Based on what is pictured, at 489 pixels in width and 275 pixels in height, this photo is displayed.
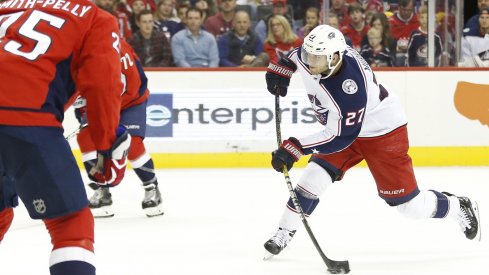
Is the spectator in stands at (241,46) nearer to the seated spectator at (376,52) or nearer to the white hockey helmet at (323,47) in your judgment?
the seated spectator at (376,52)

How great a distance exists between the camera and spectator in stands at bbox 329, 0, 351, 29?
7766mm

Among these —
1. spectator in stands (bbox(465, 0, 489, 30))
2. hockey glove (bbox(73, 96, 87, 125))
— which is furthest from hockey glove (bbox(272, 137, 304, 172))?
spectator in stands (bbox(465, 0, 489, 30))

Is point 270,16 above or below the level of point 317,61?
below

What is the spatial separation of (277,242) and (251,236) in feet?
1.93

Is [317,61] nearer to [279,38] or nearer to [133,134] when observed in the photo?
[133,134]

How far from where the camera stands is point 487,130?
7.44 m

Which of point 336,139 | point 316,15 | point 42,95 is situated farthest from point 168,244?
point 316,15

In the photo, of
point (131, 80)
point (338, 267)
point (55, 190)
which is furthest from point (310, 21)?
point (55, 190)

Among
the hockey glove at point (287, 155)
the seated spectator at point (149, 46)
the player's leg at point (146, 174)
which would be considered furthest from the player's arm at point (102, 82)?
the seated spectator at point (149, 46)

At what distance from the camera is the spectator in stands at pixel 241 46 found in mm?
7621

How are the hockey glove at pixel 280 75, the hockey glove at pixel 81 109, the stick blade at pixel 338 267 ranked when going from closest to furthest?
the stick blade at pixel 338 267, the hockey glove at pixel 280 75, the hockey glove at pixel 81 109

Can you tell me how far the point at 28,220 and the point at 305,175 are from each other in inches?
70.0

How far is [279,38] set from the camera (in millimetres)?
7625

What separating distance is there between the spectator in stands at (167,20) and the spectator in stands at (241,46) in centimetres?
35
